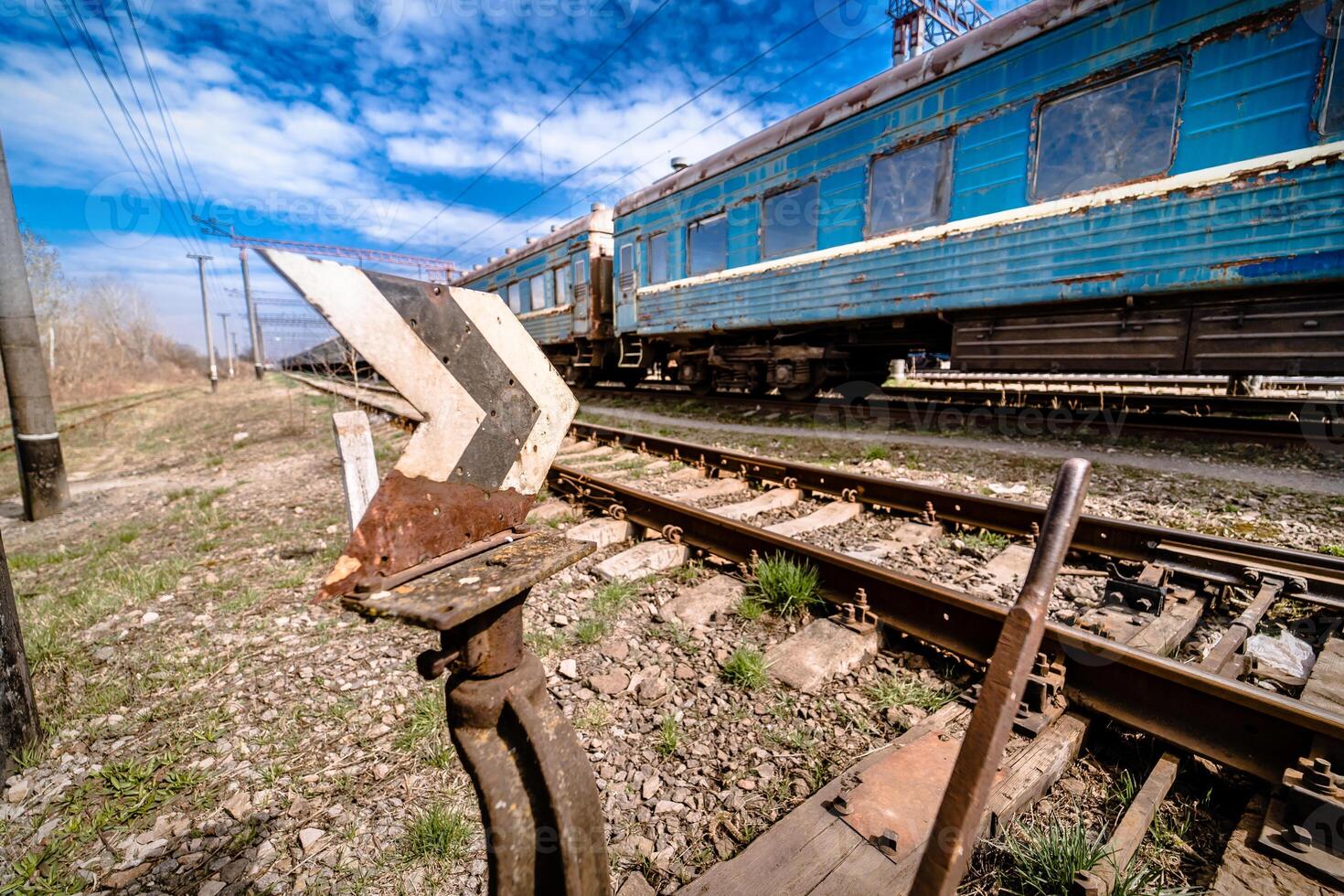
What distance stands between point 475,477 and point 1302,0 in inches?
280

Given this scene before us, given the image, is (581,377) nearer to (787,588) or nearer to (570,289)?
(570,289)

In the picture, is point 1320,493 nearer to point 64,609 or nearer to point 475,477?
point 475,477

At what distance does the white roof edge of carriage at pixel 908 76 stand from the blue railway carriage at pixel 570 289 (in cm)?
373

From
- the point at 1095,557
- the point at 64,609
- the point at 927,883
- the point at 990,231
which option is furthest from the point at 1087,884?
the point at 990,231

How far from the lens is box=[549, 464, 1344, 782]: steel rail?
1622mm

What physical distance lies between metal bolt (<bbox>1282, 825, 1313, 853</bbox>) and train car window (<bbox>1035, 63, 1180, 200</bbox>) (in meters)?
5.96

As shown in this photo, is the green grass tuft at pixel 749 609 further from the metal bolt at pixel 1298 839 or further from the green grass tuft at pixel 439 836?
the metal bolt at pixel 1298 839

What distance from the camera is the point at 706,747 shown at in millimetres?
1951

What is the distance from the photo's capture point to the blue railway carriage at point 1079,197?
15.4 ft

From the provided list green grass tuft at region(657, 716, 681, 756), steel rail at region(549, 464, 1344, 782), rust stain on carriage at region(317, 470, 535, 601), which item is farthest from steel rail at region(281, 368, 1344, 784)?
rust stain on carriage at region(317, 470, 535, 601)

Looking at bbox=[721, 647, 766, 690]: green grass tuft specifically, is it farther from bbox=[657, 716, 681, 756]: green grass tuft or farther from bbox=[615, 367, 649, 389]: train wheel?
bbox=[615, 367, 649, 389]: train wheel

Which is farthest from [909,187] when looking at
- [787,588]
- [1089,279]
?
[787,588]

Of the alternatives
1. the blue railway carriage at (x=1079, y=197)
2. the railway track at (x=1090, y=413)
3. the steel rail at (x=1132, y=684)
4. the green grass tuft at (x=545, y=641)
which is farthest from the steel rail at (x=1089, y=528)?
the railway track at (x=1090, y=413)

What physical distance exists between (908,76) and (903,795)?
7.83 meters
